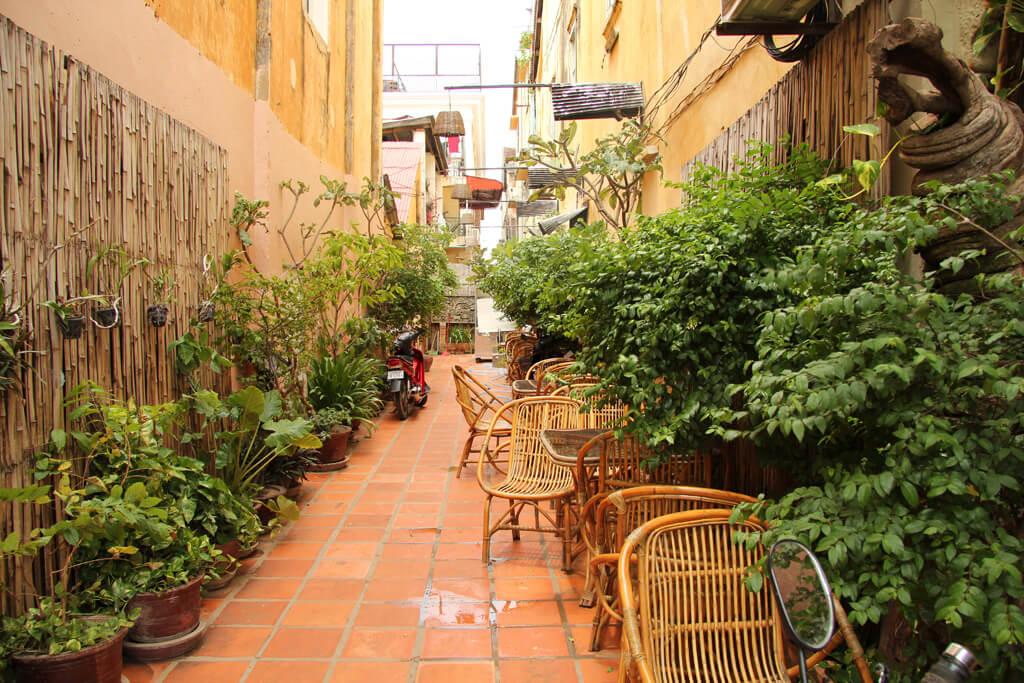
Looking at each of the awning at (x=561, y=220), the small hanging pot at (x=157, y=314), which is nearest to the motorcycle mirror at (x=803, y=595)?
the small hanging pot at (x=157, y=314)

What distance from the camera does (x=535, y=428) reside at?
4320 mm

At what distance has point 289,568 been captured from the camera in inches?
155

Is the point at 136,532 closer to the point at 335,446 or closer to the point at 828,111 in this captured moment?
the point at 335,446

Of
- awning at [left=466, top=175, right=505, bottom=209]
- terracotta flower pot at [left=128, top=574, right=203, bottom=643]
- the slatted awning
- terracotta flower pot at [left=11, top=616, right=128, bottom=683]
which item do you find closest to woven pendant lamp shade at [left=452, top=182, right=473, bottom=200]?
awning at [left=466, top=175, right=505, bottom=209]

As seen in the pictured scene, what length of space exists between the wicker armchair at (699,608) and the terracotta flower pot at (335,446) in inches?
178

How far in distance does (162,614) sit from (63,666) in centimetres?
51

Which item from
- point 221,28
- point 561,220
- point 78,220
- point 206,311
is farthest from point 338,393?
point 561,220

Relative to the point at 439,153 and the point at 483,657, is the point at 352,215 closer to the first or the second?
the point at 483,657

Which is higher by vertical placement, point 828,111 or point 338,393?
point 828,111

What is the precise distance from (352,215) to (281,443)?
19.0 ft

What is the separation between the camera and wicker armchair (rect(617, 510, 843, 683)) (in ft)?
6.50

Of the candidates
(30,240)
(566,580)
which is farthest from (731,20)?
(30,240)

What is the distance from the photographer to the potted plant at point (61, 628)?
7.86 feet

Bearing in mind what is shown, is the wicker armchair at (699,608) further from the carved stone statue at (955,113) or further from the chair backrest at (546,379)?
the chair backrest at (546,379)
